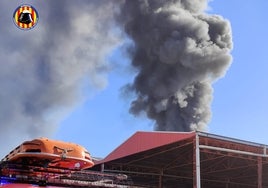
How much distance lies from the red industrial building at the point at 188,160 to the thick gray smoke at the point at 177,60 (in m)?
4.86

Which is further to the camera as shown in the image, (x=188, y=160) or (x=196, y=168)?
(x=188, y=160)

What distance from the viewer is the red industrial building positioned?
2134cm

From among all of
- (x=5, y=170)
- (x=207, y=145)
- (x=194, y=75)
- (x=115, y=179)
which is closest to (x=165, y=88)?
(x=194, y=75)

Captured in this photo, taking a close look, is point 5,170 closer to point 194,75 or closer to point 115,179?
point 115,179

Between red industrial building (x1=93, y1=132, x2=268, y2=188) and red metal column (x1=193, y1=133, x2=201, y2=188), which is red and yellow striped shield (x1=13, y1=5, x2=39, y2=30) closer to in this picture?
red industrial building (x1=93, y1=132, x2=268, y2=188)

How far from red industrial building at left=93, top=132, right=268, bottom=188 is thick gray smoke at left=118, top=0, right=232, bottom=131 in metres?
4.86

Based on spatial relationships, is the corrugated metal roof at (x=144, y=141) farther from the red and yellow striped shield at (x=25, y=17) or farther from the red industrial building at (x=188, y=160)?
the red and yellow striped shield at (x=25, y=17)

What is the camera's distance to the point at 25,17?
1266 cm

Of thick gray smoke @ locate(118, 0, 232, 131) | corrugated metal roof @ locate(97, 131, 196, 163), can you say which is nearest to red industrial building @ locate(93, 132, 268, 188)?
corrugated metal roof @ locate(97, 131, 196, 163)

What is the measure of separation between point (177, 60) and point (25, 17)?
27.0 meters

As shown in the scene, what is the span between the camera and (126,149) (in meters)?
24.6

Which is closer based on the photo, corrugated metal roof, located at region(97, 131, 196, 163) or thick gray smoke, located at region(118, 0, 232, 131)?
corrugated metal roof, located at region(97, 131, 196, 163)

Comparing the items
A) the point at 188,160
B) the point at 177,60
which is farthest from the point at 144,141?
the point at 177,60

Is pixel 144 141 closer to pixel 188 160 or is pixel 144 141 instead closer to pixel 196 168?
pixel 196 168
